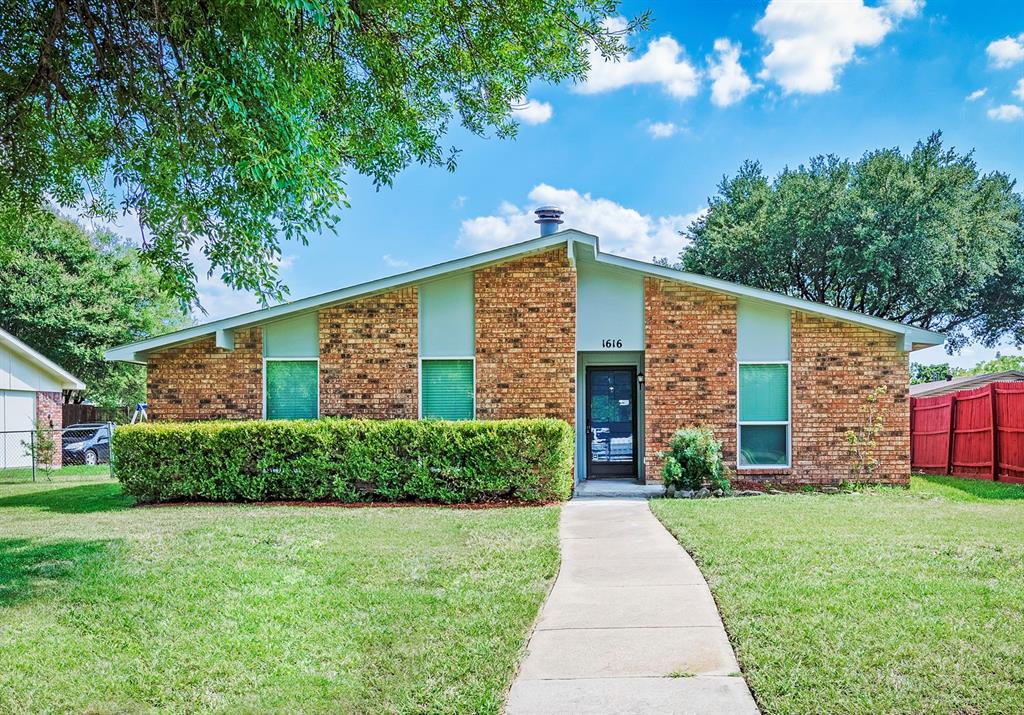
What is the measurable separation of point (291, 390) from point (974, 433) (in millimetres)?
12969

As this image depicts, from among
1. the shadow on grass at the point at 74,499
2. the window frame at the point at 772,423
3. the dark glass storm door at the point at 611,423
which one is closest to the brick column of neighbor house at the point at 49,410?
the shadow on grass at the point at 74,499

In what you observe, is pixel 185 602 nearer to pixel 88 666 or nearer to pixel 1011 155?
pixel 88 666

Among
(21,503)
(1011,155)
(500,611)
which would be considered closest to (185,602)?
(500,611)

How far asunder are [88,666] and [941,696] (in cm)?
469

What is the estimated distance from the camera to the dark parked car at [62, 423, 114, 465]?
25750 millimetres

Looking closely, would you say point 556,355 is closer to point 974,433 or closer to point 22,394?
point 974,433

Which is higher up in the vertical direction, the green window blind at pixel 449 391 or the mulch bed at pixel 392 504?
the green window blind at pixel 449 391

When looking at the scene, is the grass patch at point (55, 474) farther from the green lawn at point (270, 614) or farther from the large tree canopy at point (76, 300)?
the large tree canopy at point (76, 300)

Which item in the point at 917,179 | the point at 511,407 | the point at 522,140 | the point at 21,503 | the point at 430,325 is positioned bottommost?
the point at 21,503

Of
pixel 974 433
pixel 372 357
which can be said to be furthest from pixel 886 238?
pixel 372 357

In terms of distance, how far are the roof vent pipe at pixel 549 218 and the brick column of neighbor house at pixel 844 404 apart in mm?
4811

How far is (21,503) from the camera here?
44.6ft

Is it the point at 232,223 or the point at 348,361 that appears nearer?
the point at 232,223

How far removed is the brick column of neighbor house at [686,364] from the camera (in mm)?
13586
